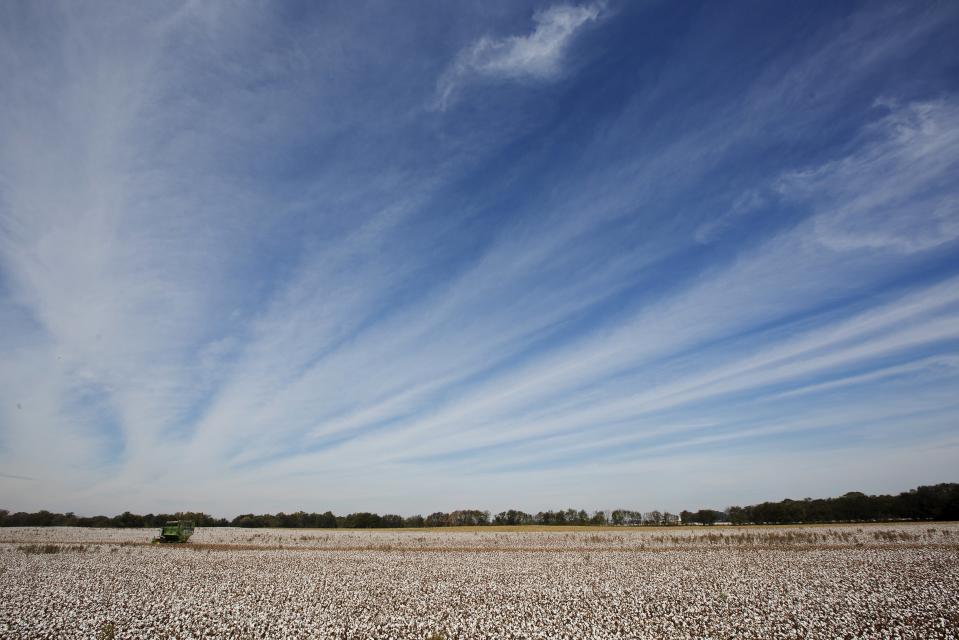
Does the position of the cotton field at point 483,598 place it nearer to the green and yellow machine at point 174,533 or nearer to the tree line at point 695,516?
the green and yellow machine at point 174,533

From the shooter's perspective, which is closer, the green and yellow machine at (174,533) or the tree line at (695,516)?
the green and yellow machine at (174,533)

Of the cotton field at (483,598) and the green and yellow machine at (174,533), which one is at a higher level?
the cotton field at (483,598)

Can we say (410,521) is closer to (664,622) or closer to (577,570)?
(577,570)

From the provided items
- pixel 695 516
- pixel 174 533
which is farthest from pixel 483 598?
pixel 695 516

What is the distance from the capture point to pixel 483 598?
67.3 feet

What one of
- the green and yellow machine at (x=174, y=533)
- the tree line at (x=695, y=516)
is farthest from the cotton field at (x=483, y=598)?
the tree line at (x=695, y=516)

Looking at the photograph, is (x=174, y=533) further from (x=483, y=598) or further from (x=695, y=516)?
(x=695, y=516)

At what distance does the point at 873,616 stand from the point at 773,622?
4.40m

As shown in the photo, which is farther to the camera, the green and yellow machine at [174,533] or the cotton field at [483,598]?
the green and yellow machine at [174,533]

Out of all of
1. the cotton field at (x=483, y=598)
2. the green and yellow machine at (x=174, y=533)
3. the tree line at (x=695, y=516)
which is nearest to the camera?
the cotton field at (x=483, y=598)

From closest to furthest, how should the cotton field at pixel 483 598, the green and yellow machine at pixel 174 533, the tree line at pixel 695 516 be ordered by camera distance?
the cotton field at pixel 483 598
the green and yellow machine at pixel 174 533
the tree line at pixel 695 516

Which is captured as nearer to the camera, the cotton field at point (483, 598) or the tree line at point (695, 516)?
the cotton field at point (483, 598)

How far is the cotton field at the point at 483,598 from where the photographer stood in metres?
16.0

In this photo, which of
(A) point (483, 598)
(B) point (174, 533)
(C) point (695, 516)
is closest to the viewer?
(A) point (483, 598)
